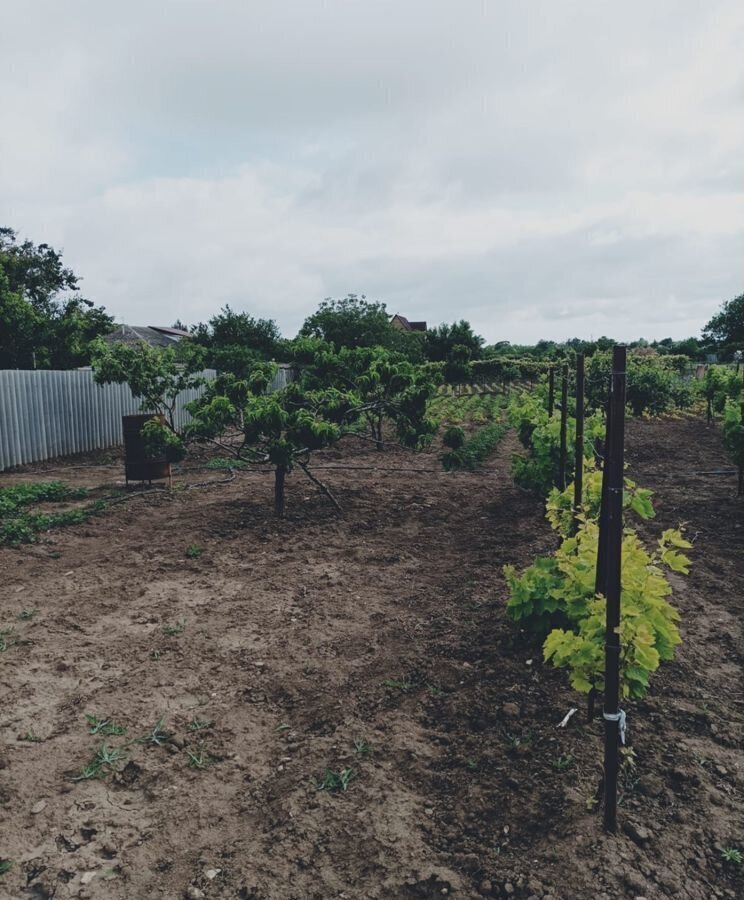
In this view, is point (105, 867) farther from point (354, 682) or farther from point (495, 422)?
point (495, 422)

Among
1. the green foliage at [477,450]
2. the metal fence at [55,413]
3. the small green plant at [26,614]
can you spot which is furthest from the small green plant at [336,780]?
the metal fence at [55,413]

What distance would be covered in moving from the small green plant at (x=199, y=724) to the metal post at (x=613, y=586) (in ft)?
6.85

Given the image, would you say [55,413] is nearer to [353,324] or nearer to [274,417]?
[274,417]

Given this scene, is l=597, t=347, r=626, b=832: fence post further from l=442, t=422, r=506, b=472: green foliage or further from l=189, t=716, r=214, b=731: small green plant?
l=442, t=422, r=506, b=472: green foliage

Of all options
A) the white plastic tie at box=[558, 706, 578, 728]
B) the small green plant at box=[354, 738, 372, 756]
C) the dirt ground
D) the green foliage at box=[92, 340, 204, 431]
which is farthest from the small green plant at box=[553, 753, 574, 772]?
the green foliage at box=[92, 340, 204, 431]

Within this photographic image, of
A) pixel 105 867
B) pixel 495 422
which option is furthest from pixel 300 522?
pixel 495 422

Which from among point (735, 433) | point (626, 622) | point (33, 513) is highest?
point (735, 433)

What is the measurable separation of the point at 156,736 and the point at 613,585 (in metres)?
2.49

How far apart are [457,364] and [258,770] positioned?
1452 inches

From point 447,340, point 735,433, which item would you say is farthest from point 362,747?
point 447,340

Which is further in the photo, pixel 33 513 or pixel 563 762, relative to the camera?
pixel 33 513

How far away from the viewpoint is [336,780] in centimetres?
312

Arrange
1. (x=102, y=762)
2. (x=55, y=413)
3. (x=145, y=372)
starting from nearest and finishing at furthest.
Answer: (x=102, y=762)
(x=145, y=372)
(x=55, y=413)

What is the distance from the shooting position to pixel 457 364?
39094mm
